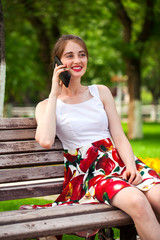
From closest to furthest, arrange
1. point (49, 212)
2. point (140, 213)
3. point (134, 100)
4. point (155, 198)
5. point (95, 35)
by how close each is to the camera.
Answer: point (140, 213) → point (49, 212) → point (155, 198) → point (134, 100) → point (95, 35)

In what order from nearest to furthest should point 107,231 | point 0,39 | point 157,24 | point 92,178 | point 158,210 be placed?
point 158,210
point 92,178
point 107,231
point 0,39
point 157,24

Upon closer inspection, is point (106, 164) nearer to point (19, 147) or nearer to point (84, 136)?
point (84, 136)

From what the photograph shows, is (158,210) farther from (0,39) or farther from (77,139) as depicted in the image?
(0,39)

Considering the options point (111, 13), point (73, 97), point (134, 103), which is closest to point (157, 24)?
→ point (111, 13)

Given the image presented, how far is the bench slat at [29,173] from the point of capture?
3.36 metres

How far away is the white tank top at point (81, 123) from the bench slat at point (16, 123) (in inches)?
→ 11.3

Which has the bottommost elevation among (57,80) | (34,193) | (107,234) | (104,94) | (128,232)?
(107,234)

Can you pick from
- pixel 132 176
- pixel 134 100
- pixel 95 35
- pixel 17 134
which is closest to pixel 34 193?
pixel 17 134

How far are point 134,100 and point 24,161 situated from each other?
38.9 feet

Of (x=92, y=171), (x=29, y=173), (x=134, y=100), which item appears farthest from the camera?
(x=134, y=100)

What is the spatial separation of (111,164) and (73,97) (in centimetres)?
71

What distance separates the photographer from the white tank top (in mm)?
3305

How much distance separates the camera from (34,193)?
3369 mm

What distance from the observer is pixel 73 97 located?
348 centimetres
